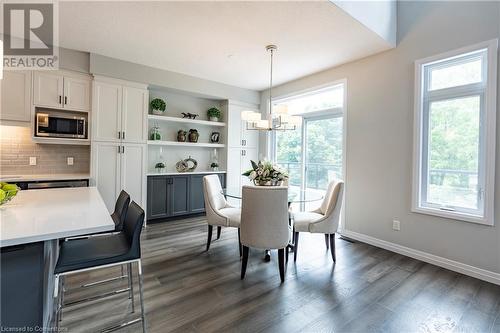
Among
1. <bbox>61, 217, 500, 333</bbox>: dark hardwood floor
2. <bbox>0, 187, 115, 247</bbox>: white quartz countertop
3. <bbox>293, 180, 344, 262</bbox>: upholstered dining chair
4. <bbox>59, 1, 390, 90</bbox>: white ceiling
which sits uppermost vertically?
<bbox>59, 1, 390, 90</bbox>: white ceiling

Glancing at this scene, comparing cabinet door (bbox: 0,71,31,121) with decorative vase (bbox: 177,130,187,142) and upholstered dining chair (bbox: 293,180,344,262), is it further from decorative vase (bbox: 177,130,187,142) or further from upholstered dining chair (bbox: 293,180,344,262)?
upholstered dining chair (bbox: 293,180,344,262)

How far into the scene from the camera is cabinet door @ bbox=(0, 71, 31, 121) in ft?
10.8

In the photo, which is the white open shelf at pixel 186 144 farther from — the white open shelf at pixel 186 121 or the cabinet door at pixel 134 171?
the white open shelf at pixel 186 121

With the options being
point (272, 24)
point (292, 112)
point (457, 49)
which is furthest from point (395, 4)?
point (292, 112)

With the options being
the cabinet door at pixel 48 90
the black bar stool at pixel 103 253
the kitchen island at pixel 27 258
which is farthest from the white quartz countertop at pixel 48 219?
the cabinet door at pixel 48 90

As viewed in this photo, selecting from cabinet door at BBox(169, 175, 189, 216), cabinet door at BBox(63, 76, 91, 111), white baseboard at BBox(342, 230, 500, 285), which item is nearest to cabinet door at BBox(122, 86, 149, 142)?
cabinet door at BBox(63, 76, 91, 111)

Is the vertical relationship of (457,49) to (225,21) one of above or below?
below

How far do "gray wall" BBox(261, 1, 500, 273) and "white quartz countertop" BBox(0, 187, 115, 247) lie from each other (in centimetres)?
338

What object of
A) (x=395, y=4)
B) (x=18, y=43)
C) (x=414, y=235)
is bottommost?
(x=414, y=235)

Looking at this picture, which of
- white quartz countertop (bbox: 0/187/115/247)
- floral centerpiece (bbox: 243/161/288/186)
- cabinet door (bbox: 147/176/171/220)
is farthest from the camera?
cabinet door (bbox: 147/176/171/220)

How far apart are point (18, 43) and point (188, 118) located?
2579 millimetres

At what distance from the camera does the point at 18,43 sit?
3383mm

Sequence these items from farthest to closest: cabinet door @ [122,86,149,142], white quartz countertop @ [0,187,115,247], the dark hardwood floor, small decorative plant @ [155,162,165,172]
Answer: small decorative plant @ [155,162,165,172], cabinet door @ [122,86,149,142], the dark hardwood floor, white quartz countertop @ [0,187,115,247]

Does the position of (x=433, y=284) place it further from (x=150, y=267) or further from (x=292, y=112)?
(x=292, y=112)
